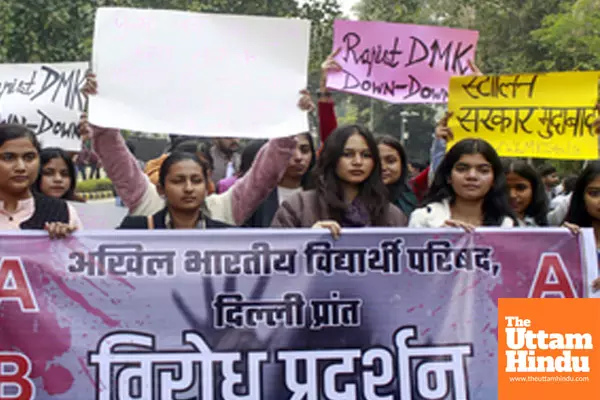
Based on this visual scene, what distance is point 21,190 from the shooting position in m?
3.97

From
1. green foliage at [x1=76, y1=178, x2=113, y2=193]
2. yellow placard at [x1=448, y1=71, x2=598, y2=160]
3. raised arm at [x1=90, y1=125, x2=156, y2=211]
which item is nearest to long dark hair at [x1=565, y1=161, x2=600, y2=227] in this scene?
yellow placard at [x1=448, y1=71, x2=598, y2=160]

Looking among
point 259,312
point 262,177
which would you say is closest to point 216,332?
point 259,312

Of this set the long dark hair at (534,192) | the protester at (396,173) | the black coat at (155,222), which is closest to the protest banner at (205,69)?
the black coat at (155,222)

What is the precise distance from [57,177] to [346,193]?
6.02ft

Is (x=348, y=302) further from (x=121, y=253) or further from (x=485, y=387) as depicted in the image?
(x=121, y=253)

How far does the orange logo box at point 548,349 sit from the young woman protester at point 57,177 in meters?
2.58

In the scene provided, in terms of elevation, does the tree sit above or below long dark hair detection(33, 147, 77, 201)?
above

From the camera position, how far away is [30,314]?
11.5 feet

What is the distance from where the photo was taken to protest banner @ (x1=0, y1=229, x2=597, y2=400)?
3467 mm

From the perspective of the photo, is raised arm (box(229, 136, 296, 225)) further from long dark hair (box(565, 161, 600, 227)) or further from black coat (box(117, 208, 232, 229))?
long dark hair (box(565, 161, 600, 227))

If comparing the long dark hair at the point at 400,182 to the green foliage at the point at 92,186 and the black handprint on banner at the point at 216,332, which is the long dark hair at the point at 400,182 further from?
the green foliage at the point at 92,186

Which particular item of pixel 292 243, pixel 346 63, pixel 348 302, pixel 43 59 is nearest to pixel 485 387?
pixel 348 302

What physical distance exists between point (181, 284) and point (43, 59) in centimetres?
820

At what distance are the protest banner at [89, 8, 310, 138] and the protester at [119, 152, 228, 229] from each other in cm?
17
